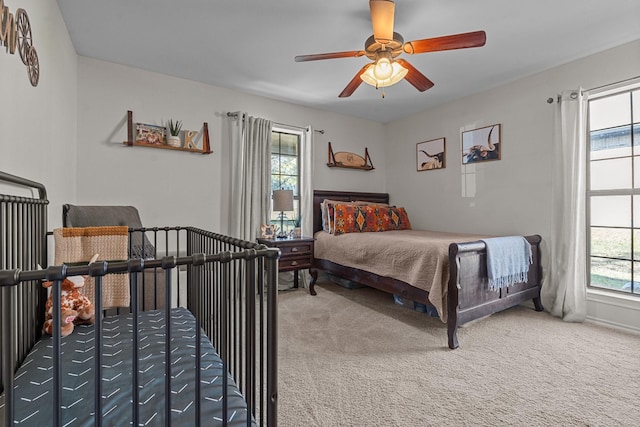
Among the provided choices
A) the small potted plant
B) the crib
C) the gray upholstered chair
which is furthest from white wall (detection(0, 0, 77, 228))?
the small potted plant

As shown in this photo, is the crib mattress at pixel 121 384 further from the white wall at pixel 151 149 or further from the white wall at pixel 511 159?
the white wall at pixel 511 159

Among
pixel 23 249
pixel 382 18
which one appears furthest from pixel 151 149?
pixel 382 18

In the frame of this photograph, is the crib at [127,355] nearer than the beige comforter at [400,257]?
Yes

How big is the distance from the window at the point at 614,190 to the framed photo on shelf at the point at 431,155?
1.48 meters

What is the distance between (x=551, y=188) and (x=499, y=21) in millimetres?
1657

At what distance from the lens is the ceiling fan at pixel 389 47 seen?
6.02 feet

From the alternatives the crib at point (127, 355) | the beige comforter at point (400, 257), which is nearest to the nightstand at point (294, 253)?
the beige comforter at point (400, 257)

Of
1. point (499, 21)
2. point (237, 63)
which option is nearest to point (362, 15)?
point (499, 21)

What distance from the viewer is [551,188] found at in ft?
9.98

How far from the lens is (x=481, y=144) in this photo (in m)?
3.64

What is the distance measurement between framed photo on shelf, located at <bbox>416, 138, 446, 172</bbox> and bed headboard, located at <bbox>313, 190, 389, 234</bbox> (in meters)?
0.74

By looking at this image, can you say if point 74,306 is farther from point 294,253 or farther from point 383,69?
point 294,253

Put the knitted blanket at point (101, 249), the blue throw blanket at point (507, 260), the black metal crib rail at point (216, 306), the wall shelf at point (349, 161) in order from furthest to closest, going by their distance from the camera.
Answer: the wall shelf at point (349, 161)
the blue throw blanket at point (507, 260)
the knitted blanket at point (101, 249)
the black metal crib rail at point (216, 306)

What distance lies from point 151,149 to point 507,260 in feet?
11.4
